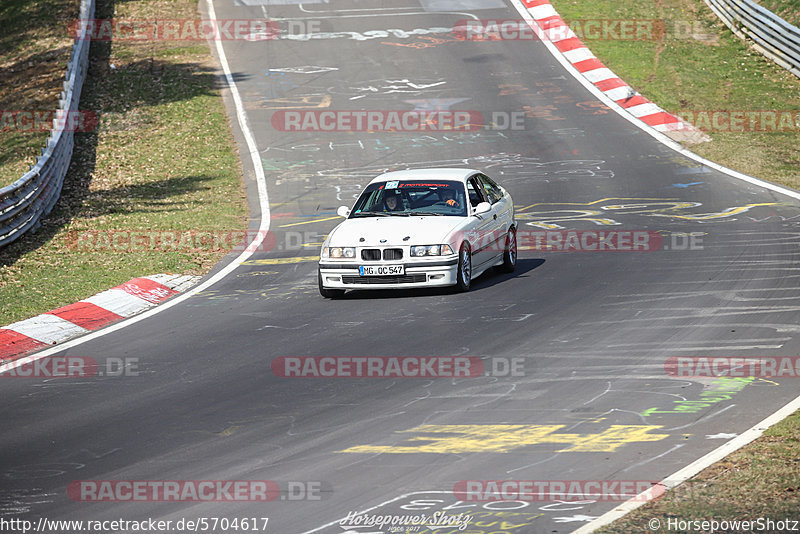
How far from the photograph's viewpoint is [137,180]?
21984 millimetres

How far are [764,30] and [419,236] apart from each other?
2058cm

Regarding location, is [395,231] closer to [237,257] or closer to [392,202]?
[392,202]

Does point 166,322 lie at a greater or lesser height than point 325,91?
lesser

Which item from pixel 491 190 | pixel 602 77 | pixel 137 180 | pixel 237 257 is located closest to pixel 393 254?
pixel 491 190

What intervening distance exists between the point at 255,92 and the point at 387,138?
195 inches

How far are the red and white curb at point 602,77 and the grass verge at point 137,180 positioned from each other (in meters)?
10.2

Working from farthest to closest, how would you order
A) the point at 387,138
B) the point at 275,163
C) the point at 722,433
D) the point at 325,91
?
the point at 325,91 < the point at 387,138 < the point at 275,163 < the point at 722,433

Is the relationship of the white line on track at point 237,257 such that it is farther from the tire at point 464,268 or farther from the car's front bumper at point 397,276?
the tire at point 464,268

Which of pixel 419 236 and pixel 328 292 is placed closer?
pixel 419 236

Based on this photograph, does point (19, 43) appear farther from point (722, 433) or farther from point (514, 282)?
point (722, 433)

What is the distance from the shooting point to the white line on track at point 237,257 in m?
11.4

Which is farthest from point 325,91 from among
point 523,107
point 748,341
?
point 748,341

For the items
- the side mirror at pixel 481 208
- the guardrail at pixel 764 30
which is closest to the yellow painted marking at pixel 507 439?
the side mirror at pixel 481 208

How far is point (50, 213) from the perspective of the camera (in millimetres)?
19312
